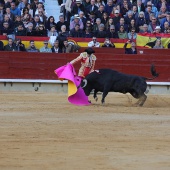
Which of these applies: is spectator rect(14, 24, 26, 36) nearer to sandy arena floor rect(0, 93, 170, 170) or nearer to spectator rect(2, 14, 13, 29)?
spectator rect(2, 14, 13, 29)

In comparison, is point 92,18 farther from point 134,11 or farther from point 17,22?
point 17,22

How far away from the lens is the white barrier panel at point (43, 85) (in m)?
17.9

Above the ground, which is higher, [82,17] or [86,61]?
[82,17]

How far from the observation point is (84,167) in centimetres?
814

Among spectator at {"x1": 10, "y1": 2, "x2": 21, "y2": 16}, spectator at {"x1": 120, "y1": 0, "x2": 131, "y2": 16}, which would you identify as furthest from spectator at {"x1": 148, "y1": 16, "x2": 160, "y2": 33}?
spectator at {"x1": 10, "y1": 2, "x2": 21, "y2": 16}

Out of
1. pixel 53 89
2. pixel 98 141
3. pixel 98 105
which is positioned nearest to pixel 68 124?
pixel 98 141

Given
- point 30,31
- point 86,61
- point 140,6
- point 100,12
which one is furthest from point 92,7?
point 86,61

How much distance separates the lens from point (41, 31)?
58.7 ft

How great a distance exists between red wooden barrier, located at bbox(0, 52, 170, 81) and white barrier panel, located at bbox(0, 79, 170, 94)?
130mm

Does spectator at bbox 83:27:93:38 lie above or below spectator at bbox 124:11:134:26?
below

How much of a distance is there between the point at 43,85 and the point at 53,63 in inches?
22.0

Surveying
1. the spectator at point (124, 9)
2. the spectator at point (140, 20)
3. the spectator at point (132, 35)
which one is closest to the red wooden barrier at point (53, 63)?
the spectator at point (132, 35)

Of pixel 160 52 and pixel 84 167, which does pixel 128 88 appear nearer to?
pixel 160 52

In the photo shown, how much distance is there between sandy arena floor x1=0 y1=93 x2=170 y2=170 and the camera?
841 cm
